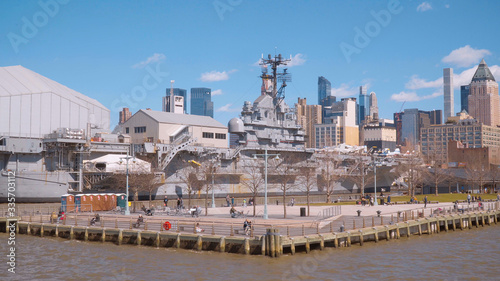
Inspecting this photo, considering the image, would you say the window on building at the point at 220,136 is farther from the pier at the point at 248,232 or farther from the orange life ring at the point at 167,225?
the orange life ring at the point at 167,225

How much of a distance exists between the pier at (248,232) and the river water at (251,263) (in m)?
0.78

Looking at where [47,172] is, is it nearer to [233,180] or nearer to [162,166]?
[162,166]

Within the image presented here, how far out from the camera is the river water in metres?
30.0

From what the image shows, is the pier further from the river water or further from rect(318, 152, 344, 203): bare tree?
rect(318, 152, 344, 203): bare tree

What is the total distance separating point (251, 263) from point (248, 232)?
404cm

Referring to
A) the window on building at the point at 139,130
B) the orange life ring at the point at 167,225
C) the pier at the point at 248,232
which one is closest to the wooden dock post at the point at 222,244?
the pier at the point at 248,232

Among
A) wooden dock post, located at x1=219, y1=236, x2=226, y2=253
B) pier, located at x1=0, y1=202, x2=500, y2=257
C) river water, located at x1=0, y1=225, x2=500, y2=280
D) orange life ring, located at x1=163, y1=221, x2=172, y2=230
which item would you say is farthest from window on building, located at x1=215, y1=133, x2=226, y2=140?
wooden dock post, located at x1=219, y1=236, x2=226, y2=253

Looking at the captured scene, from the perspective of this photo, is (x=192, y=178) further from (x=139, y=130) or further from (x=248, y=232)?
(x=248, y=232)

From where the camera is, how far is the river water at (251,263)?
30031 millimetres

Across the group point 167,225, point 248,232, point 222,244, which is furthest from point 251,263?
point 167,225

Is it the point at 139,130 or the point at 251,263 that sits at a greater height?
the point at 139,130

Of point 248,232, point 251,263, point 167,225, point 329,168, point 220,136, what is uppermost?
point 220,136

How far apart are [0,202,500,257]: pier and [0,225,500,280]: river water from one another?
30.7 inches

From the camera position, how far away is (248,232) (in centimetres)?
3609
